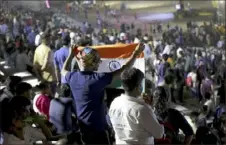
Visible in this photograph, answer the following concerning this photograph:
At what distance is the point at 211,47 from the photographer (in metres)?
19.4

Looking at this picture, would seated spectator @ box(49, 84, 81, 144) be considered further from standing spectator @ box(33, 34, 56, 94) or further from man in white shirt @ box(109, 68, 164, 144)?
standing spectator @ box(33, 34, 56, 94)

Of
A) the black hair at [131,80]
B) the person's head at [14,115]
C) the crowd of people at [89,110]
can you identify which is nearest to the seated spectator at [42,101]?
the crowd of people at [89,110]

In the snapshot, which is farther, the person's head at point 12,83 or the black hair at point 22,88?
the person's head at point 12,83

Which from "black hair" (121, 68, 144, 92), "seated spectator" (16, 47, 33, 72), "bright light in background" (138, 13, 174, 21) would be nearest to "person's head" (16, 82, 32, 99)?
"black hair" (121, 68, 144, 92)

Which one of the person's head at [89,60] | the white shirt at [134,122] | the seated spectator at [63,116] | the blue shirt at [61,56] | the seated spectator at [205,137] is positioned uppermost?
the person's head at [89,60]

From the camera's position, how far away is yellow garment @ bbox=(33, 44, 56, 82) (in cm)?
698

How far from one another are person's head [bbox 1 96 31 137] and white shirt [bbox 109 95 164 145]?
647 millimetres

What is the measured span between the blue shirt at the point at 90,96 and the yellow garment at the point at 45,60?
3.36 meters

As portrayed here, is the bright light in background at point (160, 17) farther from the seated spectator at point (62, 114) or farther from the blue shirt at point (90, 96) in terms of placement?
the blue shirt at point (90, 96)

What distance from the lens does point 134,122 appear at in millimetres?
3078

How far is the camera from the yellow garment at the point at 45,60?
698 cm

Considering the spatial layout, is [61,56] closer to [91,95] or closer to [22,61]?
[91,95]

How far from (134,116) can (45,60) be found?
4188 millimetres

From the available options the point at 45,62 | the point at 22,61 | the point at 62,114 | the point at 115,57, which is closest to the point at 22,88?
the point at 62,114
